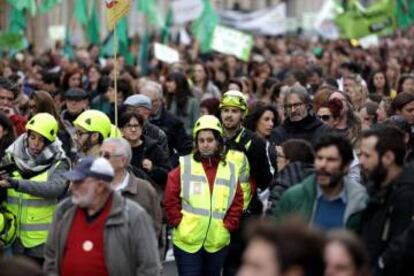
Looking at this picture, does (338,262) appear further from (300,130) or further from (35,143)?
(300,130)

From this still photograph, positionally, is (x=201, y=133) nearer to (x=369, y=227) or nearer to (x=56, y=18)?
(x=369, y=227)

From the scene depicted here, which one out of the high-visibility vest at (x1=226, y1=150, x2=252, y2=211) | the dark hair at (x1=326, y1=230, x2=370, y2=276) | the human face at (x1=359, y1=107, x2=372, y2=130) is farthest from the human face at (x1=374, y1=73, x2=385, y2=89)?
the dark hair at (x1=326, y1=230, x2=370, y2=276)

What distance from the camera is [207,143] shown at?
1187 cm

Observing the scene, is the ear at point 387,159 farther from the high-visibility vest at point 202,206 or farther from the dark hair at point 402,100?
the dark hair at point 402,100

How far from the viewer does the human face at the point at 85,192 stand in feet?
29.8

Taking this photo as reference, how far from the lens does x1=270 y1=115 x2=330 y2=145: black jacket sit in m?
12.7

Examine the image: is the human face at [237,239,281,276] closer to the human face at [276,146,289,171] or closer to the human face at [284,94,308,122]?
the human face at [276,146,289,171]

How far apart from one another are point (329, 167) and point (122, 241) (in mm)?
1263

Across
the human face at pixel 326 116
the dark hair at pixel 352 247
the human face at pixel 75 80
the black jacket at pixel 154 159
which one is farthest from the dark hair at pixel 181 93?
the dark hair at pixel 352 247

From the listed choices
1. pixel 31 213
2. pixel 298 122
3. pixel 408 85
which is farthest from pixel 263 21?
pixel 31 213

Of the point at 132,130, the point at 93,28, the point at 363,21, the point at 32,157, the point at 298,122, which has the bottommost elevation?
the point at 32,157

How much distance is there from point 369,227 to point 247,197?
3232mm

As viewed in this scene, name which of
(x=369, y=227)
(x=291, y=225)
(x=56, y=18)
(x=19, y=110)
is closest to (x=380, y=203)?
(x=369, y=227)

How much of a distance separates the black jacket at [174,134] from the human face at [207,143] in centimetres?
276
